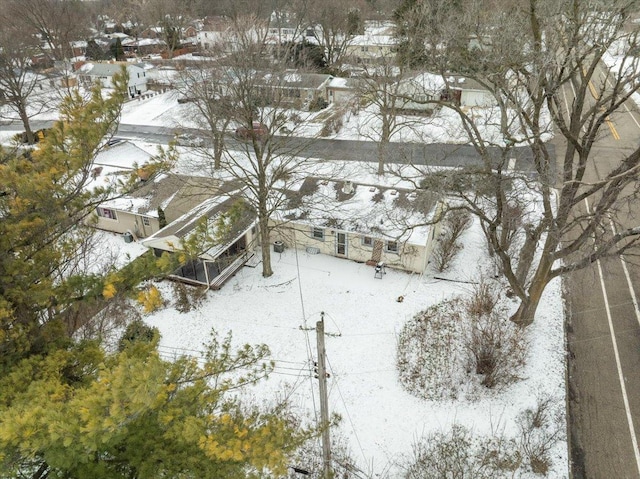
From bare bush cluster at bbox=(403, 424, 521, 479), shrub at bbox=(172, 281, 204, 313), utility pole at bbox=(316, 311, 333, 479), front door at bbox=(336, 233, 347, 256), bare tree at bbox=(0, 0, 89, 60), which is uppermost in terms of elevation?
bare tree at bbox=(0, 0, 89, 60)

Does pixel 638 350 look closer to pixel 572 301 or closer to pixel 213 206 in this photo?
pixel 572 301

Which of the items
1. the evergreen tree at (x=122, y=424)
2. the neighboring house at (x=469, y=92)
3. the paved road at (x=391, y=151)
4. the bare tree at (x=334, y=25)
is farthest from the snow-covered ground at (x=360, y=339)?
the bare tree at (x=334, y=25)

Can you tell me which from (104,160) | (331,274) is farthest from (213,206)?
(104,160)

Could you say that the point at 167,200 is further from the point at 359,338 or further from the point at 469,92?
the point at 469,92

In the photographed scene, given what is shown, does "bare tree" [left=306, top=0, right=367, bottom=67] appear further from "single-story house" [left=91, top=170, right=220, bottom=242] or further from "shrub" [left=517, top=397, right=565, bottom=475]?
"shrub" [left=517, top=397, right=565, bottom=475]

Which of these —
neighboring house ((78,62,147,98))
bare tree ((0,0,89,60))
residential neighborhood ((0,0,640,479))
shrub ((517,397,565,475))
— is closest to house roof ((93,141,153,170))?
residential neighborhood ((0,0,640,479))

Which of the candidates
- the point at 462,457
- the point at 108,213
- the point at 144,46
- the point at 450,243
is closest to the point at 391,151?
the point at 450,243

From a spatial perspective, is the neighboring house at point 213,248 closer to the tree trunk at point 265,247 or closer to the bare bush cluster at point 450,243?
the tree trunk at point 265,247
